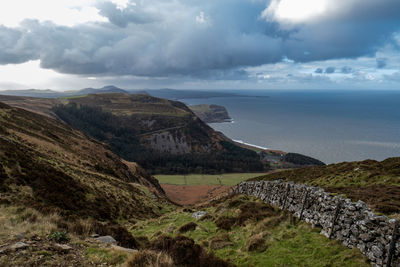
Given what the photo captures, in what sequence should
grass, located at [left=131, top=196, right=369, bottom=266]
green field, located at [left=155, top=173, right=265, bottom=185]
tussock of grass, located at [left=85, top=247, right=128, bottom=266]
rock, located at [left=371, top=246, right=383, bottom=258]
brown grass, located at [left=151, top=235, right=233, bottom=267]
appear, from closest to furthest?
tussock of grass, located at [left=85, top=247, right=128, bottom=266] → rock, located at [left=371, top=246, right=383, bottom=258] → brown grass, located at [left=151, top=235, right=233, bottom=267] → grass, located at [left=131, top=196, right=369, bottom=266] → green field, located at [left=155, top=173, right=265, bottom=185]

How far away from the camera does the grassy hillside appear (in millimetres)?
10978

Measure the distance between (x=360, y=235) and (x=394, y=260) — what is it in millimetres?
1452

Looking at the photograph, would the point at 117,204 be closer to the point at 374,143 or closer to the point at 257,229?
the point at 257,229

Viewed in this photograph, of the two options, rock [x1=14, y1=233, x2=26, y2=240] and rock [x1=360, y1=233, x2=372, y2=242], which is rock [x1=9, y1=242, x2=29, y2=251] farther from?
rock [x1=360, y1=233, x2=372, y2=242]

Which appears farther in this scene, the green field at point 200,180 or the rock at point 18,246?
the green field at point 200,180

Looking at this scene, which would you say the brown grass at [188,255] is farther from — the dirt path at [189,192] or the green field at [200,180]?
the green field at [200,180]

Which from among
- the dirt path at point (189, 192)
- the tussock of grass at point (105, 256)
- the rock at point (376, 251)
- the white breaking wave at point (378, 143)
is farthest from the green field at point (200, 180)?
the white breaking wave at point (378, 143)

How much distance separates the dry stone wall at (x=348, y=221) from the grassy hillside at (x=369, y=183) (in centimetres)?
116

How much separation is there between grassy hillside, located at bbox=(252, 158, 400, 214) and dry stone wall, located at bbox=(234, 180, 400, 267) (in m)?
1.16

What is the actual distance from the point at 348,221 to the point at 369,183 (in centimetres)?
1038

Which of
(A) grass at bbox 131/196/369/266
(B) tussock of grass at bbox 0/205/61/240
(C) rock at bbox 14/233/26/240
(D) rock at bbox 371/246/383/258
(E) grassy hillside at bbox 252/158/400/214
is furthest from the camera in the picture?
(E) grassy hillside at bbox 252/158/400/214

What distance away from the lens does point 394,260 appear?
25.7 feet

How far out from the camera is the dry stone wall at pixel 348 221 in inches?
320

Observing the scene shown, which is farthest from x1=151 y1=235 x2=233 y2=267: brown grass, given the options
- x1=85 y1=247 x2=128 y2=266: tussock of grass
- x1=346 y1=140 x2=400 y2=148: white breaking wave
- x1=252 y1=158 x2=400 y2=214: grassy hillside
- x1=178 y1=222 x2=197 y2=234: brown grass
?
x1=346 y1=140 x2=400 y2=148: white breaking wave
